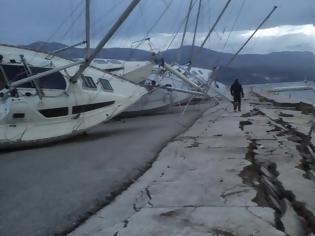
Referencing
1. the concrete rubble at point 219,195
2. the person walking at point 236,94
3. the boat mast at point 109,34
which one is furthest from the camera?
the person walking at point 236,94

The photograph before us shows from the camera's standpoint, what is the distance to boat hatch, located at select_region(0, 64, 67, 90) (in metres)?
16.7

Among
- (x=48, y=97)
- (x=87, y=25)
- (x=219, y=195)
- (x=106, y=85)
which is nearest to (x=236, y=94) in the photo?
(x=106, y=85)

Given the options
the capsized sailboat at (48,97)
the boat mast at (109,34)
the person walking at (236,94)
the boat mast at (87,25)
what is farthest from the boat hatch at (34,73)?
the person walking at (236,94)

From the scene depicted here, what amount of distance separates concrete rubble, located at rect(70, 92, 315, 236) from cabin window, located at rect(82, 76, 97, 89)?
6.34m

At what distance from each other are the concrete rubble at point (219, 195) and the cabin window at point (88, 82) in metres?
6.34

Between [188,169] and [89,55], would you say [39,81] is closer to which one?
[89,55]

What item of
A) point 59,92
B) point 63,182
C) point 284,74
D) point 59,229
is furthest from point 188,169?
point 284,74

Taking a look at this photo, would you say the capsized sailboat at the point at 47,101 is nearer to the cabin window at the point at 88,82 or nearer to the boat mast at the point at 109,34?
the cabin window at the point at 88,82

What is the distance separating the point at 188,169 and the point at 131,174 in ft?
4.00

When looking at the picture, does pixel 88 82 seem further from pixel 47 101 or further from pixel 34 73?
pixel 47 101

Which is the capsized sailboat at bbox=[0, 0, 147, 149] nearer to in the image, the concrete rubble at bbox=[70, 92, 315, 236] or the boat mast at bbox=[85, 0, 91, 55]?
the boat mast at bbox=[85, 0, 91, 55]

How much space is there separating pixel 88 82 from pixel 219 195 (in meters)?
12.1

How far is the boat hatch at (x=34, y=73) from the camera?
54.7 ft

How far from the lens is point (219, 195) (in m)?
8.35
